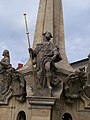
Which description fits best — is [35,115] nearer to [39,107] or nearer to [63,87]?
[39,107]

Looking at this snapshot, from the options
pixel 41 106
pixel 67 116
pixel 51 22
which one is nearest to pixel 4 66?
pixel 51 22

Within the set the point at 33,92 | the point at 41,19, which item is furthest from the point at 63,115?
the point at 41,19

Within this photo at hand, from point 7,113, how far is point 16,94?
889 millimetres

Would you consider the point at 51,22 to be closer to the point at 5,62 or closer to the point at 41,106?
the point at 5,62

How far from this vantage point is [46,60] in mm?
10750

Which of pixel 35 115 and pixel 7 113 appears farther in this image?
pixel 7 113

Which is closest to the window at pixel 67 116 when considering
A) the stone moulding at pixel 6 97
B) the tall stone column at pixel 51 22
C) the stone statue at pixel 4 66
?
the stone moulding at pixel 6 97

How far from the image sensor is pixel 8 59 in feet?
40.8

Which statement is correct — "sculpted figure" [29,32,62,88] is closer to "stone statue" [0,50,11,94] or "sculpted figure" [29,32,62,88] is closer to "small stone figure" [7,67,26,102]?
"small stone figure" [7,67,26,102]

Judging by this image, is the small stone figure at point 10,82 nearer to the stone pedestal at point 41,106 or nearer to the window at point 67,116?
the stone pedestal at point 41,106

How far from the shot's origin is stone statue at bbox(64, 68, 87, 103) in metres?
11.2

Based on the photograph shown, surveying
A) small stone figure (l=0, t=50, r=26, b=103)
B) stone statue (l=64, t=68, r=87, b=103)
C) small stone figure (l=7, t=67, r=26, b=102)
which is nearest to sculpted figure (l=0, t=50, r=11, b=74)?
small stone figure (l=0, t=50, r=26, b=103)

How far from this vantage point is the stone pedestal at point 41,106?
10.4m

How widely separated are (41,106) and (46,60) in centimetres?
146
